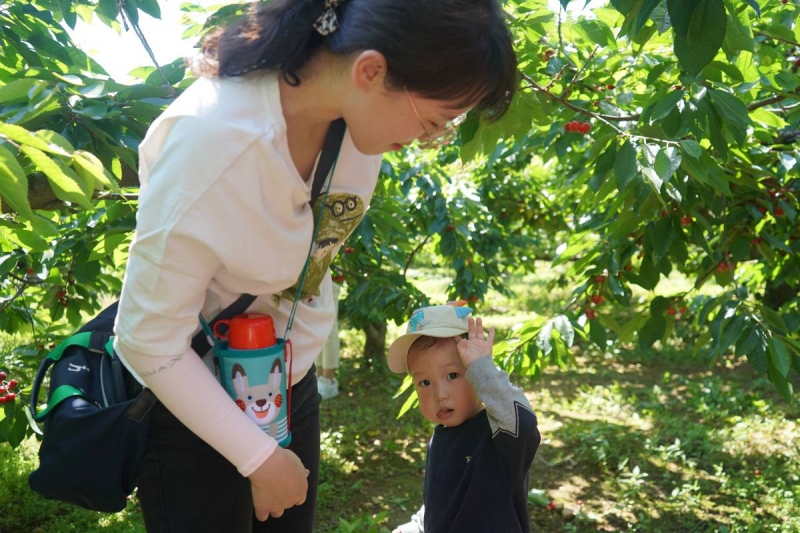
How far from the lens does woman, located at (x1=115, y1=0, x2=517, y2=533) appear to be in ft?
3.12

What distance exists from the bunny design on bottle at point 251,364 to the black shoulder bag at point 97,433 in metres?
0.03

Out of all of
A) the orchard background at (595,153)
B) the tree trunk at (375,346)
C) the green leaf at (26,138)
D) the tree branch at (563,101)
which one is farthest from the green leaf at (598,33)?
the tree trunk at (375,346)

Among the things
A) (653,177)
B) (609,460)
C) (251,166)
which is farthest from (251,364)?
(609,460)

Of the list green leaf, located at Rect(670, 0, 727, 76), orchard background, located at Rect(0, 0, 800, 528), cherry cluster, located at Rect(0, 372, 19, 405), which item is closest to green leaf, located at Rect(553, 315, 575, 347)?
orchard background, located at Rect(0, 0, 800, 528)

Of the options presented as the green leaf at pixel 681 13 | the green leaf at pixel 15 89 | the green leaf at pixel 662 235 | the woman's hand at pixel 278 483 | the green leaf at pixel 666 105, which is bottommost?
the green leaf at pixel 662 235

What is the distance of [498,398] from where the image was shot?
1.62 meters

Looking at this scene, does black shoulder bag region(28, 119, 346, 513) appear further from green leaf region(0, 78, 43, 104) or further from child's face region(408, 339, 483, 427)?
child's face region(408, 339, 483, 427)

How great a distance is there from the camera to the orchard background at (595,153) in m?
1.66

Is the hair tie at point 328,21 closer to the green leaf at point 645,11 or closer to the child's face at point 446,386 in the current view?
the green leaf at point 645,11

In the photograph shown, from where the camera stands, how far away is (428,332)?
1.73m

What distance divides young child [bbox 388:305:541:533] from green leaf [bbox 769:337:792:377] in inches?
37.3

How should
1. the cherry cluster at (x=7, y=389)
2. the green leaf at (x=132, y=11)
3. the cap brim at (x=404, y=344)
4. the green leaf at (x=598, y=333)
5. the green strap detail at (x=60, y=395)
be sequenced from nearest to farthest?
the green strap detail at (x=60, y=395) → the cap brim at (x=404, y=344) → the green leaf at (x=132, y=11) → the cherry cluster at (x=7, y=389) → the green leaf at (x=598, y=333)

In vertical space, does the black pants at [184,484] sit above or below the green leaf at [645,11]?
below

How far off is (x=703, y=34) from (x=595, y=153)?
2.78ft
